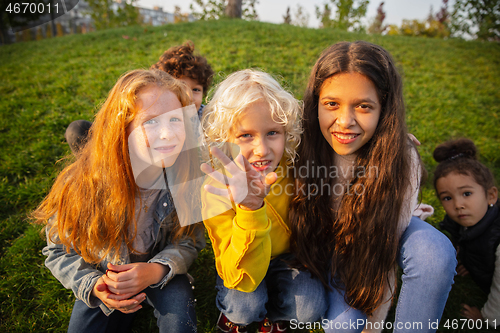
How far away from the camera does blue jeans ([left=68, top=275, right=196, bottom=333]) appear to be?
5.01ft

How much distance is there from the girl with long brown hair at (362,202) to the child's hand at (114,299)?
0.95 m

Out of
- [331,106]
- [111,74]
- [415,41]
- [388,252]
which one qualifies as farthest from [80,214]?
[415,41]

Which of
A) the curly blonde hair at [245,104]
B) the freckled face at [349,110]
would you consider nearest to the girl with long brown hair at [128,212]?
the curly blonde hair at [245,104]

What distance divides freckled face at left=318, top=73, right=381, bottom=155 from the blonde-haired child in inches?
7.2

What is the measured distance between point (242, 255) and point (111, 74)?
15.0 ft

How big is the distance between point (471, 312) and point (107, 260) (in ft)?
8.31

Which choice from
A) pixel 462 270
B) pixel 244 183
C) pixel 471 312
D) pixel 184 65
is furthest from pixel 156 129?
pixel 462 270

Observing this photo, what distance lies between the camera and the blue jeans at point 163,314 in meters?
1.53

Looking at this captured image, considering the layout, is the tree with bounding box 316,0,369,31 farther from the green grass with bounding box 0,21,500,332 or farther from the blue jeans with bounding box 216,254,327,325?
the blue jeans with bounding box 216,254,327,325

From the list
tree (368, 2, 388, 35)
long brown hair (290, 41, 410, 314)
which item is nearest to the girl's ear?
long brown hair (290, 41, 410, 314)

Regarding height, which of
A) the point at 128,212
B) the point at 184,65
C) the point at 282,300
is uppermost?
the point at 184,65

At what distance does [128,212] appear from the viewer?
157 centimetres

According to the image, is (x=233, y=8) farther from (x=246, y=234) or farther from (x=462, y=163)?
(x=246, y=234)

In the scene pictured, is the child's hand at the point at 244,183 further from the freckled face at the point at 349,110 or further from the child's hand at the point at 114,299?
the child's hand at the point at 114,299
